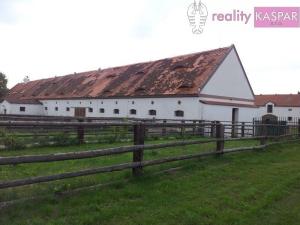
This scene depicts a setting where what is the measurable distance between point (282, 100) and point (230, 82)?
40559 mm

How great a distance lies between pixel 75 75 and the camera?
1775 inches

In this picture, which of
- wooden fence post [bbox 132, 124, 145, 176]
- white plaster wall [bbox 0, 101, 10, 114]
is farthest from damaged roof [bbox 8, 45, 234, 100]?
wooden fence post [bbox 132, 124, 145, 176]

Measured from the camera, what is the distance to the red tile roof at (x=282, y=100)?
6289 cm

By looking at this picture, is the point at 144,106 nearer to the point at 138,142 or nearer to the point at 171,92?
the point at 171,92

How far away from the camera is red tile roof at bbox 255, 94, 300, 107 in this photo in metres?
62.9

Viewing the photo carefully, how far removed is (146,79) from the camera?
101 ft

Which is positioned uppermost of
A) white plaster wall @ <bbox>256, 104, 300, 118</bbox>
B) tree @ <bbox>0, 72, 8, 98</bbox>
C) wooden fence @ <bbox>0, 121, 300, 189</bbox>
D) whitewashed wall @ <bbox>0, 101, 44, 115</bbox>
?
tree @ <bbox>0, 72, 8, 98</bbox>

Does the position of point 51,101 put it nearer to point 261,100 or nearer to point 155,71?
point 155,71

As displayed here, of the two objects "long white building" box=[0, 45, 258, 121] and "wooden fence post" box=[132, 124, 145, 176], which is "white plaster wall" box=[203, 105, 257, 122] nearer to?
"long white building" box=[0, 45, 258, 121]

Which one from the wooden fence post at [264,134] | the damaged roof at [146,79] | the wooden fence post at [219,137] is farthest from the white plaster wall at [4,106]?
the wooden fence post at [219,137]

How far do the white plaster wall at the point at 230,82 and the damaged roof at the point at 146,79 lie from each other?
619mm

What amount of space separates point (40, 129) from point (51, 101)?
28.6 m

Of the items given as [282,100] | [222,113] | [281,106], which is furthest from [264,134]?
[282,100]

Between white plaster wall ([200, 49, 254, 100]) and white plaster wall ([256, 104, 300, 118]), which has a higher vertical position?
white plaster wall ([200, 49, 254, 100])
